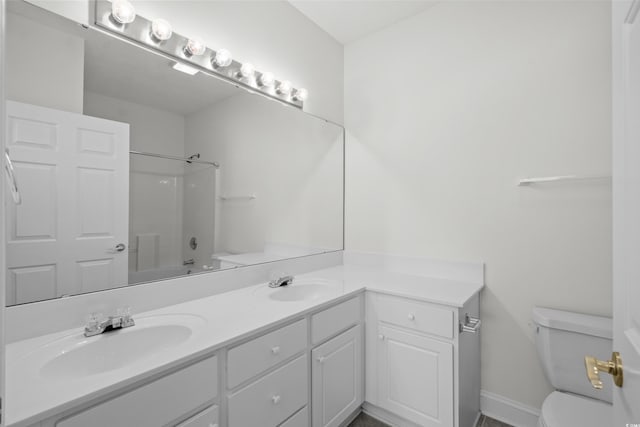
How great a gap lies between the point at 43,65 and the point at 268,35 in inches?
47.3

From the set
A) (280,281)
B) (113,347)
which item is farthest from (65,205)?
(280,281)

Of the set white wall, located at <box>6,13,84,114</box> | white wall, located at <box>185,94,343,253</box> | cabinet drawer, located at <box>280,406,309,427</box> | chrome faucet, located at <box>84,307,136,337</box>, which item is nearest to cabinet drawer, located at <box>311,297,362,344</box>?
cabinet drawer, located at <box>280,406,309,427</box>

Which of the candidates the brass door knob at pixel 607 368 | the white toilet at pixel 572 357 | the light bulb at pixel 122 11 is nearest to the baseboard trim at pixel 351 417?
the white toilet at pixel 572 357

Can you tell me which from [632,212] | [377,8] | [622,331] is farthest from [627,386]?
[377,8]

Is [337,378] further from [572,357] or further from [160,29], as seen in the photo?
[160,29]

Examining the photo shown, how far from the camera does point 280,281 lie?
1669 millimetres

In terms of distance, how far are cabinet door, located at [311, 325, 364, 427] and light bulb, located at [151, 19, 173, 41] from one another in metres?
1.55

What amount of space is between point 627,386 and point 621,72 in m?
0.64

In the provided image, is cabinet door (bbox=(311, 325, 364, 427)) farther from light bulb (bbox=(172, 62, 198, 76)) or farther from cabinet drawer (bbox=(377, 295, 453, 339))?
light bulb (bbox=(172, 62, 198, 76))

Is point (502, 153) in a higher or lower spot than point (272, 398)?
higher

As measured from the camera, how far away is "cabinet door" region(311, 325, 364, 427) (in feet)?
4.49

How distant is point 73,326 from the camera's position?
3.52 ft

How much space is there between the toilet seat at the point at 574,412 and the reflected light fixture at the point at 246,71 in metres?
2.11

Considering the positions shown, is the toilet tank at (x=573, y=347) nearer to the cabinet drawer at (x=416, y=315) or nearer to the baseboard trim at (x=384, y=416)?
the cabinet drawer at (x=416, y=315)
